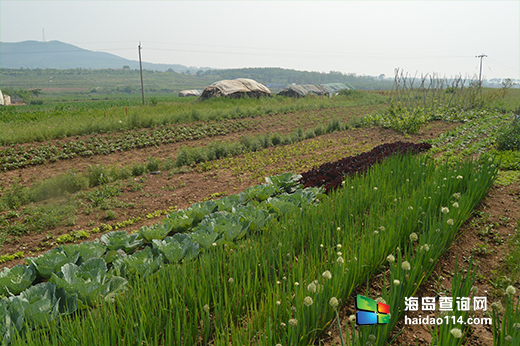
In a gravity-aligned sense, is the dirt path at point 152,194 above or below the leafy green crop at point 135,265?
below

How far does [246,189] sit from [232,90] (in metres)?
22.8

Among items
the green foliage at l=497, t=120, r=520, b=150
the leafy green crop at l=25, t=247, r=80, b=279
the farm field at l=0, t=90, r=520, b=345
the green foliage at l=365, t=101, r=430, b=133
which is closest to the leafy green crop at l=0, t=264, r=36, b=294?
the leafy green crop at l=25, t=247, r=80, b=279

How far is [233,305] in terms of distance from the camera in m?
2.45

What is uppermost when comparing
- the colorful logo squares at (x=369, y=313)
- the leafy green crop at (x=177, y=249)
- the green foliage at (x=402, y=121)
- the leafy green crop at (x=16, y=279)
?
the green foliage at (x=402, y=121)

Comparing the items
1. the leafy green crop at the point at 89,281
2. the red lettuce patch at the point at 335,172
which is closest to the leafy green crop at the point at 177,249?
the leafy green crop at the point at 89,281

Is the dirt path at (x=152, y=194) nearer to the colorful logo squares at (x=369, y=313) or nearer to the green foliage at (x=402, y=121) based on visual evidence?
the green foliage at (x=402, y=121)

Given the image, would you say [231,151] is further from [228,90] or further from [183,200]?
[228,90]

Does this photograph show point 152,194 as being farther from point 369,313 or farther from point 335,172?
point 369,313

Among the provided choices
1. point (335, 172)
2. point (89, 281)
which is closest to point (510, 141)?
point (335, 172)

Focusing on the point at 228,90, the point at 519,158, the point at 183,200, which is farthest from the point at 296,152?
the point at 228,90

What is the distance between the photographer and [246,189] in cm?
565

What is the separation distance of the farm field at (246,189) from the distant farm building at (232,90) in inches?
459

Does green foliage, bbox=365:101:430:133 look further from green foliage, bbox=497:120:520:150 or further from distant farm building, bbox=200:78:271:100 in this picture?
distant farm building, bbox=200:78:271:100

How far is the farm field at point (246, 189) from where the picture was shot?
7.58 ft
